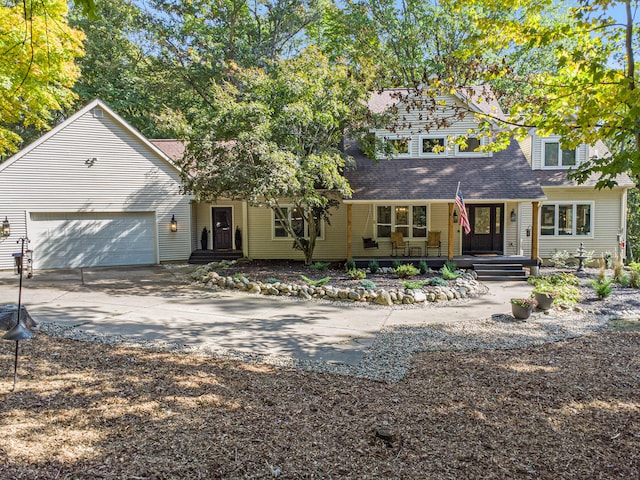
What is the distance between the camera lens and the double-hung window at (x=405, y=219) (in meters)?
16.7

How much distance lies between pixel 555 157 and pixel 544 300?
10818 millimetres

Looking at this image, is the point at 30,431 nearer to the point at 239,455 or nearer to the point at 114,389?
the point at 114,389

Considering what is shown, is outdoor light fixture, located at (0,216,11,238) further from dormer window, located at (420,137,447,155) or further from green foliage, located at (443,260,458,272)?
dormer window, located at (420,137,447,155)

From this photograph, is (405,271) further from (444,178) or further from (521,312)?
(521,312)

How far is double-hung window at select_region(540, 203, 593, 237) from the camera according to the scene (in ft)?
55.7

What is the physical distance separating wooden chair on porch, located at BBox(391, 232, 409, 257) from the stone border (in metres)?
3.97

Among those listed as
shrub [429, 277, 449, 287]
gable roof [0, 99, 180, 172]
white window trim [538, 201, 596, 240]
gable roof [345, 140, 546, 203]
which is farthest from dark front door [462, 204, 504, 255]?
gable roof [0, 99, 180, 172]

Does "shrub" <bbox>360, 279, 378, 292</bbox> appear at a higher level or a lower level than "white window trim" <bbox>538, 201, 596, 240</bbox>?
lower

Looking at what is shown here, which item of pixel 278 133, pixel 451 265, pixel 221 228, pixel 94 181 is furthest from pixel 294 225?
pixel 94 181

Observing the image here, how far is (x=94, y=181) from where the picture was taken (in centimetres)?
1608

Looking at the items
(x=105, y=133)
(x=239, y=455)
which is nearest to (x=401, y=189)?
(x=105, y=133)

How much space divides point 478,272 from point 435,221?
314 centimetres

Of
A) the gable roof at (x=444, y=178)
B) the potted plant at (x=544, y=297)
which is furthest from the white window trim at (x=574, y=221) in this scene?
the potted plant at (x=544, y=297)

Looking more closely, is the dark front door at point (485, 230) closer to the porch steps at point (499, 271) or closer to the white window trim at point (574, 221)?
the white window trim at point (574, 221)
